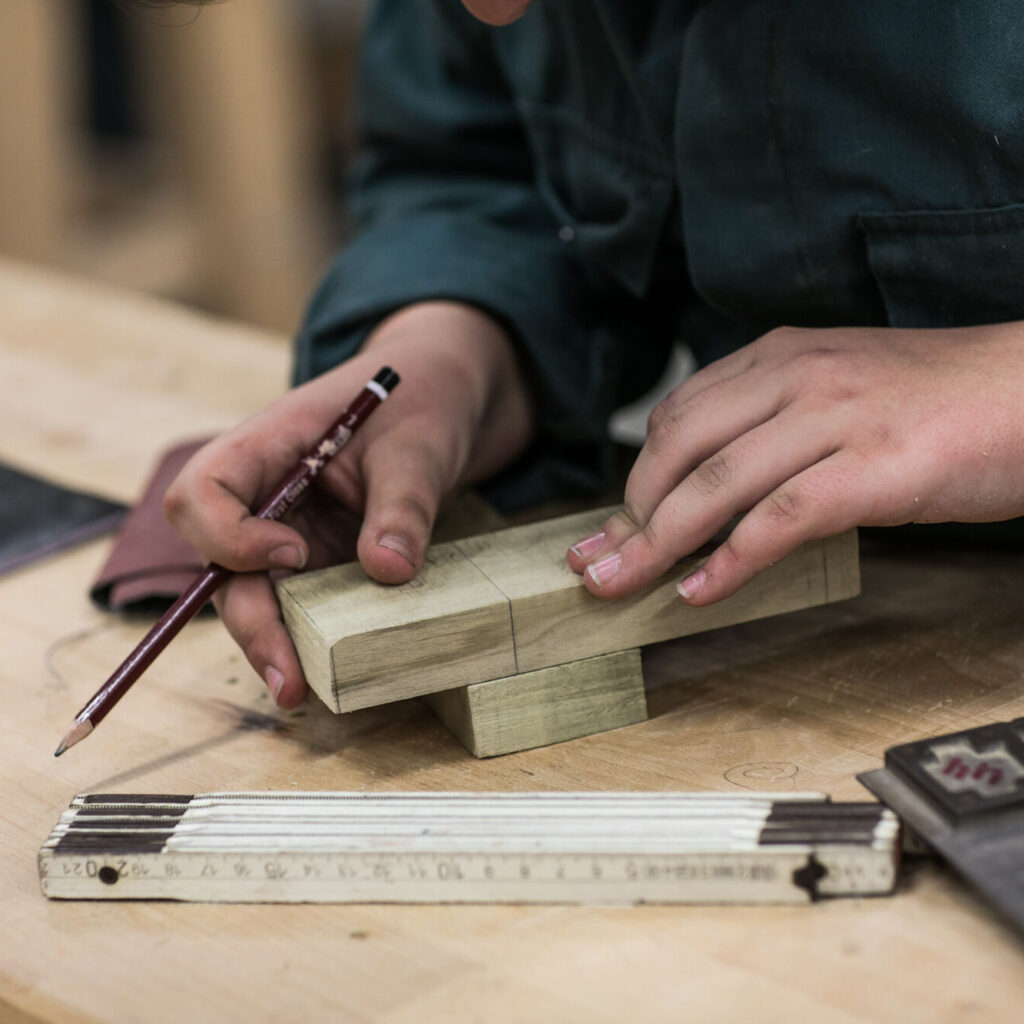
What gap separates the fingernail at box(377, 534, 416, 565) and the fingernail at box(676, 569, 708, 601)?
0.44ft

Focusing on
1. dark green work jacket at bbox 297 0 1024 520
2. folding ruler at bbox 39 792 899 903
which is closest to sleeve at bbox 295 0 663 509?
dark green work jacket at bbox 297 0 1024 520

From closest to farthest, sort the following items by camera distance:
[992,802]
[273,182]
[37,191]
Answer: [992,802], [37,191], [273,182]

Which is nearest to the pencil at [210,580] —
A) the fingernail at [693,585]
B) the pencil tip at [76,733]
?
the pencil tip at [76,733]

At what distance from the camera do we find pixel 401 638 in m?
0.65

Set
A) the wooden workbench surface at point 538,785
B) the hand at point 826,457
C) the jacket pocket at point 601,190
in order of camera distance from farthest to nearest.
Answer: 1. the jacket pocket at point 601,190
2. the hand at point 826,457
3. the wooden workbench surface at point 538,785

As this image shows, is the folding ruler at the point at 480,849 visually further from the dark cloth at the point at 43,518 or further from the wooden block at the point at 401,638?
the dark cloth at the point at 43,518

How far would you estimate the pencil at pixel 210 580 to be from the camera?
2.27 feet

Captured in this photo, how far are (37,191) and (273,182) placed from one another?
19.4 inches

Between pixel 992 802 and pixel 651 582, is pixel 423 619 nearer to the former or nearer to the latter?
pixel 651 582

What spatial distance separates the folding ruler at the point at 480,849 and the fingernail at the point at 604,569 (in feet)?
0.37

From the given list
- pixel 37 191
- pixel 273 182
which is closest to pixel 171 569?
pixel 37 191

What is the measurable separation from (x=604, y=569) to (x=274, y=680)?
185 mm

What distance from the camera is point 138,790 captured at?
0.68 metres

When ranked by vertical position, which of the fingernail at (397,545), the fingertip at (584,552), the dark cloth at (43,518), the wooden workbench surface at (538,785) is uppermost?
the fingernail at (397,545)
